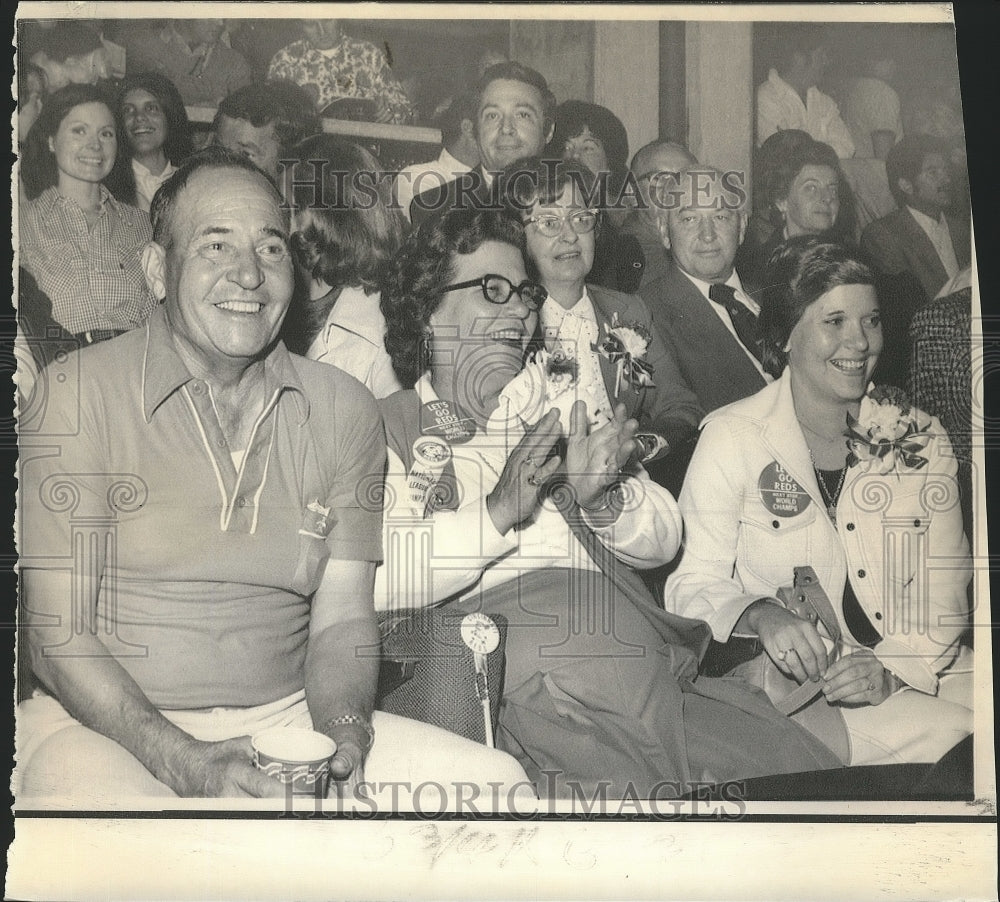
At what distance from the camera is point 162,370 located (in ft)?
14.6

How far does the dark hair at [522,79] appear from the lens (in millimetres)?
4605

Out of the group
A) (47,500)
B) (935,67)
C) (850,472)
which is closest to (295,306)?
(47,500)

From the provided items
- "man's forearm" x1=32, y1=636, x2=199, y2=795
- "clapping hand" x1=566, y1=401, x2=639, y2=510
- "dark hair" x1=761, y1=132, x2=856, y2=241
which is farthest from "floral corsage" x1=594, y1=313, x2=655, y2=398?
"man's forearm" x1=32, y1=636, x2=199, y2=795

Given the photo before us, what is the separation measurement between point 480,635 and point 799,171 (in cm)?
213

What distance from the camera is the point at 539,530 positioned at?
4.54 metres

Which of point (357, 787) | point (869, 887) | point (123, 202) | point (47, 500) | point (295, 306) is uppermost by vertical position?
point (123, 202)

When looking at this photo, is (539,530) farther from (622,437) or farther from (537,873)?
(537,873)

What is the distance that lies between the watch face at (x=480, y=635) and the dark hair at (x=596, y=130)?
173cm

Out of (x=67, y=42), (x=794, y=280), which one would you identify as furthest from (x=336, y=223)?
(x=794, y=280)

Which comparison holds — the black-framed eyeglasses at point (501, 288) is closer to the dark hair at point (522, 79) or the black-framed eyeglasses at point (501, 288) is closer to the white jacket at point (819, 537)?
the dark hair at point (522, 79)

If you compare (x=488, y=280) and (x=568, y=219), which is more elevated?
(x=568, y=219)

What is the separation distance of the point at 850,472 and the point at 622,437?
2.91 feet

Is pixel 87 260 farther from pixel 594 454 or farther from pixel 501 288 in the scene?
pixel 594 454

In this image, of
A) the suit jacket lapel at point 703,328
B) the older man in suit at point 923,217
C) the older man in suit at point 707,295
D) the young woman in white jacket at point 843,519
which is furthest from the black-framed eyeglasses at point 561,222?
the older man in suit at point 923,217
